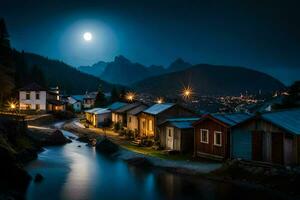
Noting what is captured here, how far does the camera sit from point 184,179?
31.0 meters

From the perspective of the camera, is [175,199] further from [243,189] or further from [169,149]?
[169,149]

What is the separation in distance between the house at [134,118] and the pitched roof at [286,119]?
28.5 metres

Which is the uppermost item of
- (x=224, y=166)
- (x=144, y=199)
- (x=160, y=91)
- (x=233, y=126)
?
(x=160, y=91)


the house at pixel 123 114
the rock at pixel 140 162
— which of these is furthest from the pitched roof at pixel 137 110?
the rock at pixel 140 162

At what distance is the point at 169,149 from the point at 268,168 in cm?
1561

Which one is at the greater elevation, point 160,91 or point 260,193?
point 160,91

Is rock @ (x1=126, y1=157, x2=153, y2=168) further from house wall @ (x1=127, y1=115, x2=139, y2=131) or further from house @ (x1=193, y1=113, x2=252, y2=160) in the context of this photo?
house wall @ (x1=127, y1=115, x2=139, y2=131)

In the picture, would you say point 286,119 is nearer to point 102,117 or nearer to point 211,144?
point 211,144

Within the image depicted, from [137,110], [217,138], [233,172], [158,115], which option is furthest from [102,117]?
[233,172]

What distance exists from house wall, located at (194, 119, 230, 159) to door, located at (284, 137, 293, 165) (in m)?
6.66

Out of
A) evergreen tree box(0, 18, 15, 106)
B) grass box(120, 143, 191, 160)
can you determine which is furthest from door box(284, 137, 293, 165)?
evergreen tree box(0, 18, 15, 106)

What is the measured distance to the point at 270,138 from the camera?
30.0m

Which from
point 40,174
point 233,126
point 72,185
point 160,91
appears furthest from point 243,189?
point 160,91

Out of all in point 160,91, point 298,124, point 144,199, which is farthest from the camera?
point 160,91
